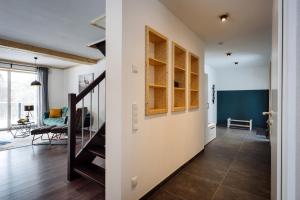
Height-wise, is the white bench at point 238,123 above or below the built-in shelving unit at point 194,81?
below

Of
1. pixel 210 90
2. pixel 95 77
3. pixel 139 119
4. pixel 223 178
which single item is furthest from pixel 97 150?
pixel 210 90

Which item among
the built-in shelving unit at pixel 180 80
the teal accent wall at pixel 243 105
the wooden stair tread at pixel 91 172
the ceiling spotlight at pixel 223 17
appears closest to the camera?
the wooden stair tread at pixel 91 172

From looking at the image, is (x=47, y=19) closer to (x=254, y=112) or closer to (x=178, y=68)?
(x=178, y=68)

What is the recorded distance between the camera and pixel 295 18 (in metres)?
0.76

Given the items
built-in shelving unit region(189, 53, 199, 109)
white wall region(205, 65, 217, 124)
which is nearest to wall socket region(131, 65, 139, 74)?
built-in shelving unit region(189, 53, 199, 109)

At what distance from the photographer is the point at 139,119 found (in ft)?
5.86

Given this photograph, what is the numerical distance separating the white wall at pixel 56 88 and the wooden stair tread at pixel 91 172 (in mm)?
5876

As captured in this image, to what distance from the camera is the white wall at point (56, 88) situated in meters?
7.02

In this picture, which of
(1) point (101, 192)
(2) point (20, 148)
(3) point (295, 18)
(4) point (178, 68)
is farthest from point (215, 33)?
(2) point (20, 148)

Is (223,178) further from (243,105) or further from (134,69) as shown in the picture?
(243,105)

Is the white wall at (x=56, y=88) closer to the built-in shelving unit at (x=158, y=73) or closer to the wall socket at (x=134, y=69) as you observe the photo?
the built-in shelving unit at (x=158, y=73)

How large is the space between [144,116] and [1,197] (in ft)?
7.04

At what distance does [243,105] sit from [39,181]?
7543 millimetres

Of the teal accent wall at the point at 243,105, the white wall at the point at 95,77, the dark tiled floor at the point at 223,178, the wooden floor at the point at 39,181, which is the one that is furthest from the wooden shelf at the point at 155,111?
the teal accent wall at the point at 243,105
